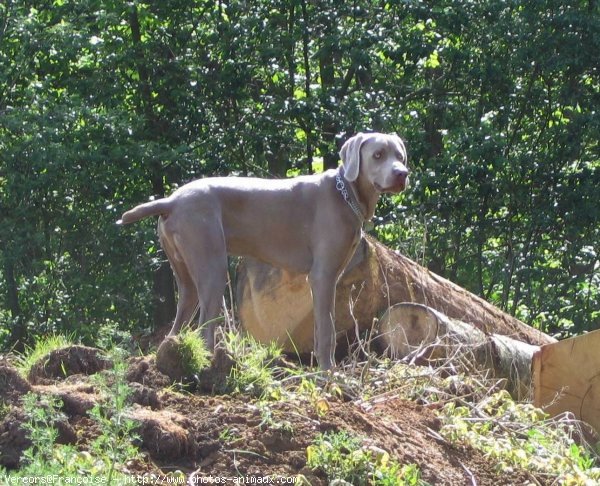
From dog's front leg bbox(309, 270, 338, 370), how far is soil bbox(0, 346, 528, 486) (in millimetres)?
1167

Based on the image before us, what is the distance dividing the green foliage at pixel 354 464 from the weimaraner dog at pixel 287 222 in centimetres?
217

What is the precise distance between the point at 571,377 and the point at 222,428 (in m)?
3.03

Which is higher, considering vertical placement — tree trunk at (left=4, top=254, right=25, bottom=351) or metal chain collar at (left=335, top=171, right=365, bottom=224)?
metal chain collar at (left=335, top=171, right=365, bottom=224)

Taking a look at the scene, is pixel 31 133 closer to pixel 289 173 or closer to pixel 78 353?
pixel 289 173

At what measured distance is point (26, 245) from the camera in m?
13.2

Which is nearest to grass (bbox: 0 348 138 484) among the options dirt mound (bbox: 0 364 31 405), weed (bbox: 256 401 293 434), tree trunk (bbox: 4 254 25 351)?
dirt mound (bbox: 0 364 31 405)

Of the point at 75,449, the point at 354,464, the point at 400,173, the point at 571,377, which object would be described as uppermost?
the point at 400,173

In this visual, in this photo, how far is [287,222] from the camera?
26.1 ft

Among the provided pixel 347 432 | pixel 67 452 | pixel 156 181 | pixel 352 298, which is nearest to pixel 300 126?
pixel 156 181

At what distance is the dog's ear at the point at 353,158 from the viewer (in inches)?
309

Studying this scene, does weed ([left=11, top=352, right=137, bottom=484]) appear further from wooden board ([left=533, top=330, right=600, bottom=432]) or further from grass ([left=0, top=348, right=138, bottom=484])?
wooden board ([left=533, top=330, right=600, bottom=432])

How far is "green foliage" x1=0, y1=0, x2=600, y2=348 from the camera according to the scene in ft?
43.6

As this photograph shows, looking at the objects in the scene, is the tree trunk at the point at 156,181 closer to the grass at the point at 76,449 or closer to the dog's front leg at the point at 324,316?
the dog's front leg at the point at 324,316

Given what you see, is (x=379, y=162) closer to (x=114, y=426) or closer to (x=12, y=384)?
(x=12, y=384)
